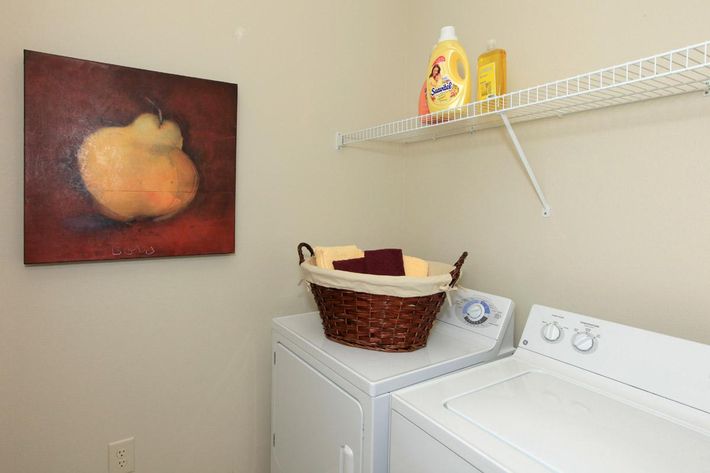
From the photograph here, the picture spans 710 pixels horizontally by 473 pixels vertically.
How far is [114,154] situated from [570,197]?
5.10ft

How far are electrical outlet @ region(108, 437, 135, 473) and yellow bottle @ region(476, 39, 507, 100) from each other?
1.77m

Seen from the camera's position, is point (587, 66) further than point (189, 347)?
No

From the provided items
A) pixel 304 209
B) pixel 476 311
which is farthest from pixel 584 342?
pixel 304 209

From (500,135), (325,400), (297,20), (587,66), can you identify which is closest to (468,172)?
(500,135)

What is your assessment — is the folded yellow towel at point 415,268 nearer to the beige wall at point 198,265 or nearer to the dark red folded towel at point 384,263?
the dark red folded towel at point 384,263

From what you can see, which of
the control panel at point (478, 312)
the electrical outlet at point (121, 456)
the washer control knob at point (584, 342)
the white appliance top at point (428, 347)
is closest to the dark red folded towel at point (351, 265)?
the white appliance top at point (428, 347)

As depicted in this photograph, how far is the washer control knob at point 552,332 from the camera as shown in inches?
50.4

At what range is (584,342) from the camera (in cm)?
121

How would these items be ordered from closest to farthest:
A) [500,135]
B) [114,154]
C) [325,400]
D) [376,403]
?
[376,403] → [325,400] → [114,154] → [500,135]

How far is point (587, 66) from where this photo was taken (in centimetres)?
136

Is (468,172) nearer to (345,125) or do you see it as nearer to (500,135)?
(500,135)

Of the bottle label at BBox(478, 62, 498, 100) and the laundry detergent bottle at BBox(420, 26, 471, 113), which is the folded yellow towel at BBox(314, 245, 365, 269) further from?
the bottle label at BBox(478, 62, 498, 100)
